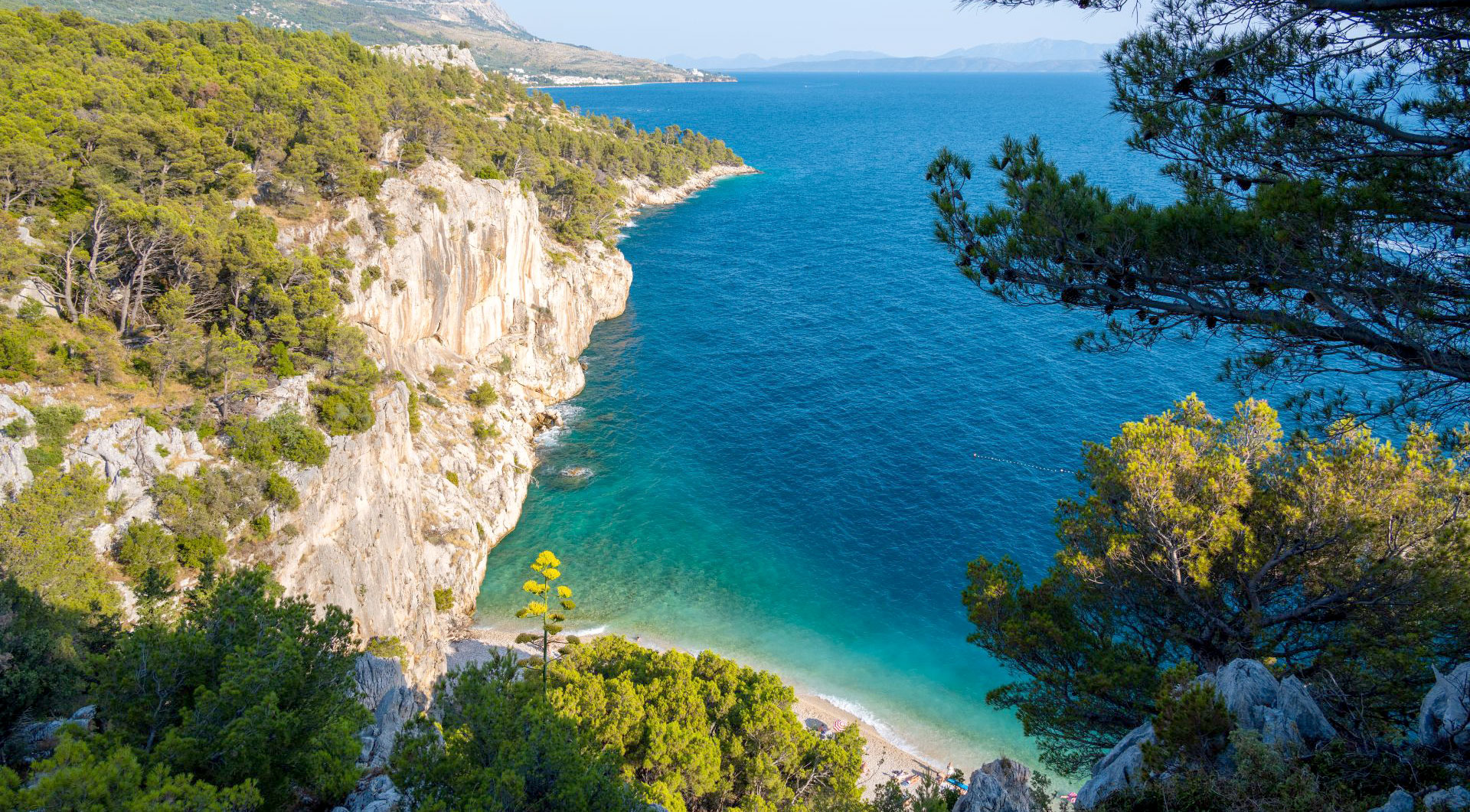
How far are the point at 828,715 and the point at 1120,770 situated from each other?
742 inches

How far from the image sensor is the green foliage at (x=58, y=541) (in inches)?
725

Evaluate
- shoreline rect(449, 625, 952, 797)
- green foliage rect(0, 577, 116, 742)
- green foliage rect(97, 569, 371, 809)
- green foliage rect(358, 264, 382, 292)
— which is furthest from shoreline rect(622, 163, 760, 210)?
green foliage rect(97, 569, 371, 809)

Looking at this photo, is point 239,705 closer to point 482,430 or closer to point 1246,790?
point 1246,790

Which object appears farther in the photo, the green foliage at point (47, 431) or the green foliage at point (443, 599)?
the green foliage at point (443, 599)

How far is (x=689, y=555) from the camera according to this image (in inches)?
1582

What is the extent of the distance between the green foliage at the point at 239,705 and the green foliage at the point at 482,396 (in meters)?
31.8

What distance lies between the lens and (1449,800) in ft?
28.7

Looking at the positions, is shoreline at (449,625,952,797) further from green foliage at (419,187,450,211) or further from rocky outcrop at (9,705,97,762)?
green foliage at (419,187,450,211)

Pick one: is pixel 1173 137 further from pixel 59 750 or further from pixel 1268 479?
pixel 59 750

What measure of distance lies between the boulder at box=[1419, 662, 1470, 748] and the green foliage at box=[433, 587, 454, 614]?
1332 inches

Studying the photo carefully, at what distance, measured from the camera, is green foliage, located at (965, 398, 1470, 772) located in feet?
47.1

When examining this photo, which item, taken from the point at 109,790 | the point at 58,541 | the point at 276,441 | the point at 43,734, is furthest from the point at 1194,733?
the point at 276,441

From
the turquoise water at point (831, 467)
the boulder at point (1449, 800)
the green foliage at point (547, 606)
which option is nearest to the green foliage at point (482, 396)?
the turquoise water at point (831, 467)

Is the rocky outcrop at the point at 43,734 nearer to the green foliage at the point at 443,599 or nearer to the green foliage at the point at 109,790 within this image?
the green foliage at the point at 109,790
